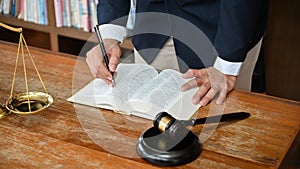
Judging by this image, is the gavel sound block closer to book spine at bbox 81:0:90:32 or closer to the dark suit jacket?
the dark suit jacket

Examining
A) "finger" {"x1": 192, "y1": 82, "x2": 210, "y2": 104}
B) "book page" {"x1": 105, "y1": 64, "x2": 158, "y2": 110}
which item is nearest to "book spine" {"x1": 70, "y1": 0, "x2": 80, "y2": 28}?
"book page" {"x1": 105, "y1": 64, "x2": 158, "y2": 110}

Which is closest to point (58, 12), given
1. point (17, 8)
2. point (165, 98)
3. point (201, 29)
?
point (17, 8)

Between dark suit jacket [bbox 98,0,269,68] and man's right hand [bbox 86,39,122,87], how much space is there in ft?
0.65

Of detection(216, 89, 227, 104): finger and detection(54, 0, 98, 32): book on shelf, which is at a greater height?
detection(216, 89, 227, 104): finger

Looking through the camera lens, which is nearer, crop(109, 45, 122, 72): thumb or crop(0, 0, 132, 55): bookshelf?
crop(109, 45, 122, 72): thumb

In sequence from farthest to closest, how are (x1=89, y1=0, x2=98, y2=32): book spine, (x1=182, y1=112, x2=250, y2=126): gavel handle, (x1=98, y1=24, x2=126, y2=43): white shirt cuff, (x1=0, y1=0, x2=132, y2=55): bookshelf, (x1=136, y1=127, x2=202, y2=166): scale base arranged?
(x1=0, y1=0, x2=132, y2=55): bookshelf
(x1=89, y1=0, x2=98, y2=32): book spine
(x1=98, y1=24, x2=126, y2=43): white shirt cuff
(x1=182, y1=112, x2=250, y2=126): gavel handle
(x1=136, y1=127, x2=202, y2=166): scale base

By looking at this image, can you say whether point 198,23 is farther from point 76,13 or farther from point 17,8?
point 17,8

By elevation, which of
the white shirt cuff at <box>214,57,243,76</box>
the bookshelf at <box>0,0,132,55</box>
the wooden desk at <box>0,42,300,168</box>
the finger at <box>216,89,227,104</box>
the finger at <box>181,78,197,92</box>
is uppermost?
the white shirt cuff at <box>214,57,243,76</box>

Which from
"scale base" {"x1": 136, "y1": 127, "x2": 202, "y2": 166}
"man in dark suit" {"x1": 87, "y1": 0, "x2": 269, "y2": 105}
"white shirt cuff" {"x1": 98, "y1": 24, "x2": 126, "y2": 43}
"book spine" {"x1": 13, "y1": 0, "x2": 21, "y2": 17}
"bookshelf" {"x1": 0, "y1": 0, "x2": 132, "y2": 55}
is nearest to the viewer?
"scale base" {"x1": 136, "y1": 127, "x2": 202, "y2": 166}

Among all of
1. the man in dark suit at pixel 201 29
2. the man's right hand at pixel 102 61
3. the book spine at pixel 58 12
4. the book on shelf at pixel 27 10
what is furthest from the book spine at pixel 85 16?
the man's right hand at pixel 102 61

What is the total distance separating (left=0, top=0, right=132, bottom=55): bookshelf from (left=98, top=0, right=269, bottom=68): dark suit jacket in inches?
34.1

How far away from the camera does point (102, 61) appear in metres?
1.65

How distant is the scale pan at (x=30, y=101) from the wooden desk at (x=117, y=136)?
2cm

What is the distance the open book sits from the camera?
1400mm
